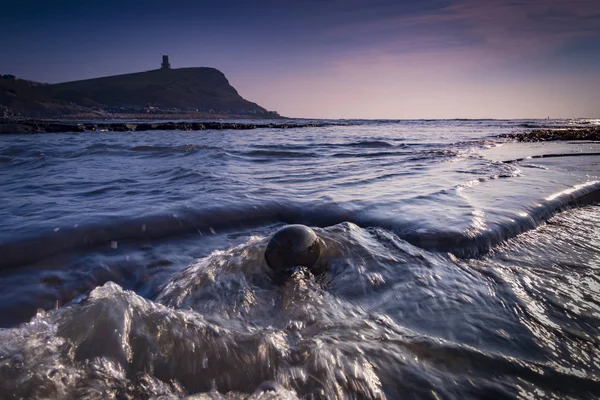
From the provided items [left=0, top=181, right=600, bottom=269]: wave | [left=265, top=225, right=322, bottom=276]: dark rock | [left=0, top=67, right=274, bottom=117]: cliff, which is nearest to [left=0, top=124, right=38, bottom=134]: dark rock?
[left=0, top=181, right=600, bottom=269]: wave

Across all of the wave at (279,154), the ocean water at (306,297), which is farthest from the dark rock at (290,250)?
the wave at (279,154)

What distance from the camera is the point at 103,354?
1.37m

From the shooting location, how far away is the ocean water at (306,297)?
131 centimetres

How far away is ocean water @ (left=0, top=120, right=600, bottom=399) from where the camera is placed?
51.5 inches

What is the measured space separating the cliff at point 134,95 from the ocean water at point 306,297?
225 feet

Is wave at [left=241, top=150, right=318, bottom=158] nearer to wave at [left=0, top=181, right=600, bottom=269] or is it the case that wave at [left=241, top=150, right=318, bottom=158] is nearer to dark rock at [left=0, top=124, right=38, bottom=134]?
wave at [left=0, top=181, right=600, bottom=269]

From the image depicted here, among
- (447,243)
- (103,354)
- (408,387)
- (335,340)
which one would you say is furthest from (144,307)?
(447,243)

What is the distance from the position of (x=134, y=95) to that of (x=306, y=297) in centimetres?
11444

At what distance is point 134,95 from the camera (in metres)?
98.9

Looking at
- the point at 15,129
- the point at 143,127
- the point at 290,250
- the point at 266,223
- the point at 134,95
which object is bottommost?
the point at 266,223

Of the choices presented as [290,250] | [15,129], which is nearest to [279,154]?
[290,250]

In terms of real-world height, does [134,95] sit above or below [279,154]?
above

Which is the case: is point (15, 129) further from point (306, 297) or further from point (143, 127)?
point (306, 297)

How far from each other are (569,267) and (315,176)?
14.7 ft
